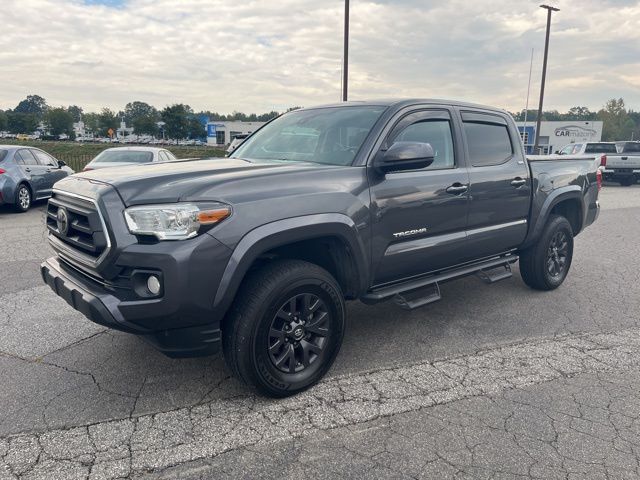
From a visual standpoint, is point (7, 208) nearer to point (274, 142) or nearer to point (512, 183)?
point (274, 142)

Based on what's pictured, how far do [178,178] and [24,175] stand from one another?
9.63 metres

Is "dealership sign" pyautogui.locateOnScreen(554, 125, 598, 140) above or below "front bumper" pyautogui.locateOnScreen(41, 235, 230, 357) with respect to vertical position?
above

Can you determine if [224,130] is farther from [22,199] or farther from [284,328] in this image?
[284,328]

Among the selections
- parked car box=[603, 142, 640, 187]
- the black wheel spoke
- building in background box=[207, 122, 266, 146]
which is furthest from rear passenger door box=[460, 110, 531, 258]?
building in background box=[207, 122, 266, 146]

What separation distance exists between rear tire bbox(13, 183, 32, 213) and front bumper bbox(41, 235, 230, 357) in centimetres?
922

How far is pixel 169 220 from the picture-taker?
2713mm

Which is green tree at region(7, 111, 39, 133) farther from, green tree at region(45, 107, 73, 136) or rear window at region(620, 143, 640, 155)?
rear window at region(620, 143, 640, 155)

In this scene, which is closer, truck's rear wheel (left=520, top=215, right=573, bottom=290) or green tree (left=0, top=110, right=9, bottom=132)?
truck's rear wheel (left=520, top=215, right=573, bottom=290)

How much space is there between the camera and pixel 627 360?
3.89 m

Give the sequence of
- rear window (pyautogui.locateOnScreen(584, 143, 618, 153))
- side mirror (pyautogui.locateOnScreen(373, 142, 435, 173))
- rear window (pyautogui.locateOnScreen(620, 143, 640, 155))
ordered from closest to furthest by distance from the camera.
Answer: side mirror (pyautogui.locateOnScreen(373, 142, 435, 173))
rear window (pyautogui.locateOnScreen(620, 143, 640, 155))
rear window (pyautogui.locateOnScreen(584, 143, 618, 153))

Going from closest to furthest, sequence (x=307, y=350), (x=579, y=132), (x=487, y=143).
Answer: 1. (x=307, y=350)
2. (x=487, y=143)
3. (x=579, y=132)

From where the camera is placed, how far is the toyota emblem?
318 centimetres

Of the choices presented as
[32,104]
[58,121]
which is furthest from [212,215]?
[32,104]

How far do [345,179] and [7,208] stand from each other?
35.2 ft
